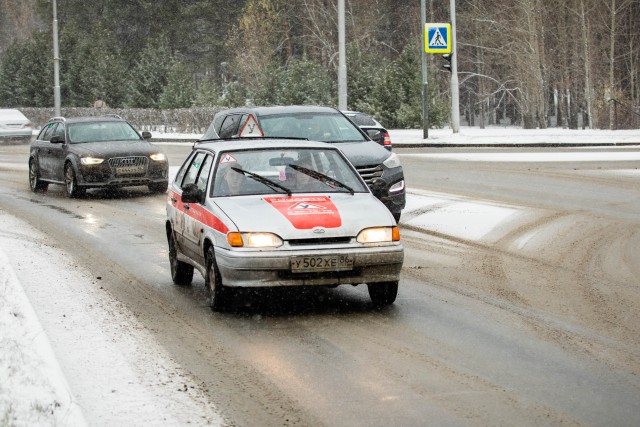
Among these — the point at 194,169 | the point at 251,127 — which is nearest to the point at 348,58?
the point at 251,127

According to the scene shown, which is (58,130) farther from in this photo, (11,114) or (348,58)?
(348,58)

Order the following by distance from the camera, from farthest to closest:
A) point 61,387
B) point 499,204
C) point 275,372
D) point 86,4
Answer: point 86,4
point 499,204
point 275,372
point 61,387

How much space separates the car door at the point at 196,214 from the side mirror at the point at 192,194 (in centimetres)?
6

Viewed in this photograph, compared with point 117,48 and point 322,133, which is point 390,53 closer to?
point 117,48

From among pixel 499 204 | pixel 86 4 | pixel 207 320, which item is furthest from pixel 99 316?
pixel 86 4

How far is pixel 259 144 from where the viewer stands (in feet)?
36.1

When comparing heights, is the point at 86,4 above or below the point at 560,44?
above

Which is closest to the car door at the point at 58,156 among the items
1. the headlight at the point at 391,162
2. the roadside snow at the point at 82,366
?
the headlight at the point at 391,162

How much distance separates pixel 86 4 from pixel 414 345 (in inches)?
3384

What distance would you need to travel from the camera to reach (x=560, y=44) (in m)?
67.9

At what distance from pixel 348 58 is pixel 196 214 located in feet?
149

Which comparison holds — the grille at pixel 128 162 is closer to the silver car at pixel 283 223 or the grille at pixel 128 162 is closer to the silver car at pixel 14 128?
the silver car at pixel 283 223

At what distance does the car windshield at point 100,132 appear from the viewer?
23094 mm

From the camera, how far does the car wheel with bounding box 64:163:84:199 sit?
21953mm
